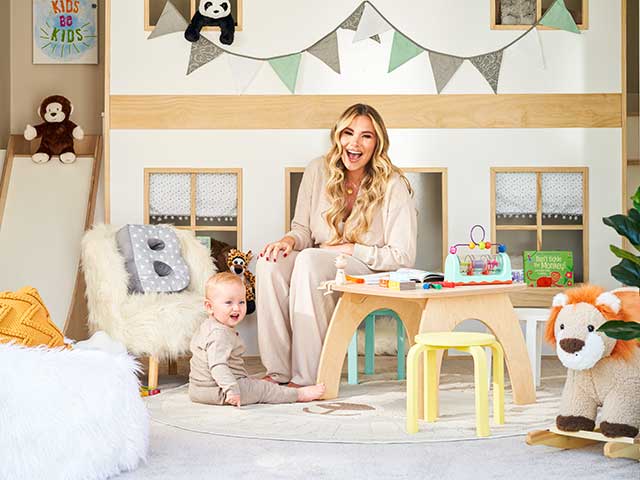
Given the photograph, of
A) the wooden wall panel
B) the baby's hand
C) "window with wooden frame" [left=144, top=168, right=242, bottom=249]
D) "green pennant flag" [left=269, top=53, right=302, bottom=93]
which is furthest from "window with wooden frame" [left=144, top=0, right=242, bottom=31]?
the baby's hand

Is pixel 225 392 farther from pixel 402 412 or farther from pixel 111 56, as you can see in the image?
pixel 111 56

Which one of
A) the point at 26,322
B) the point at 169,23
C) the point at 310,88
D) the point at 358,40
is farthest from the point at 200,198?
the point at 26,322

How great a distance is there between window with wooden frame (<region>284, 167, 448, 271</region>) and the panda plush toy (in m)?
0.69

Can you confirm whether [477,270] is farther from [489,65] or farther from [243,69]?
[243,69]

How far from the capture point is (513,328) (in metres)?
3.38

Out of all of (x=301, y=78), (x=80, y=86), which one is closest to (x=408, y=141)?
(x=301, y=78)

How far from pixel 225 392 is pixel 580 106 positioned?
92.6 inches

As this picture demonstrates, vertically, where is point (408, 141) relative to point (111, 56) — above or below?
below

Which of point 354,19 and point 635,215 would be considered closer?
point 635,215

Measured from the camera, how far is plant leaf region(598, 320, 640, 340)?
94.7 inches

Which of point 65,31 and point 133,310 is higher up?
point 65,31

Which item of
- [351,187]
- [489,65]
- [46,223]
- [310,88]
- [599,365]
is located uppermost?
[489,65]

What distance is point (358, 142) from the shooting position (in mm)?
4027

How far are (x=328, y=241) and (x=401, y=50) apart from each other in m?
1.14
